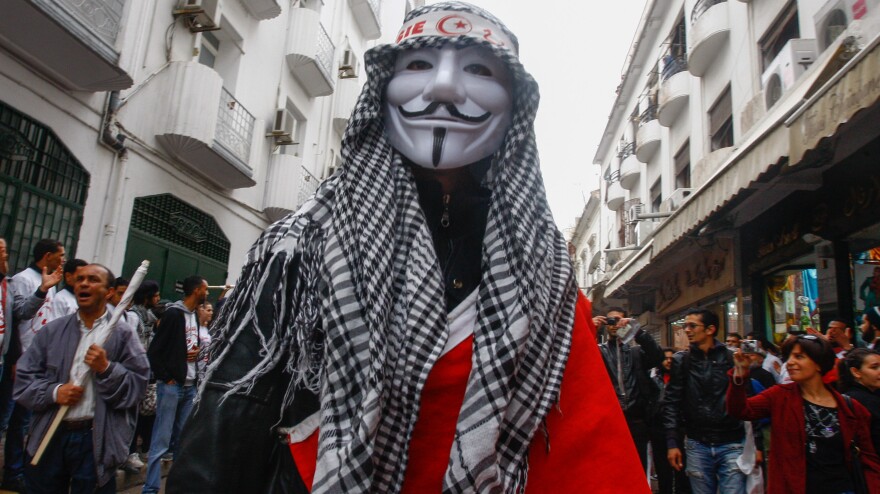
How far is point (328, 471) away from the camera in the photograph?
1.08 meters

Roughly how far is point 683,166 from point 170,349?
A: 40.5ft

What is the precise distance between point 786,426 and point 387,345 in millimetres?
3653

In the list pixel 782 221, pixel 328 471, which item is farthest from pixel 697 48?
pixel 328 471

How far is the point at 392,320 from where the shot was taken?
4.09ft

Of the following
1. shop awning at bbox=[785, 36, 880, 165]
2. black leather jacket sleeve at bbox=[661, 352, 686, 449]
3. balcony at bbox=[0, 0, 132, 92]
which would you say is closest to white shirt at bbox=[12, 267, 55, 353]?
balcony at bbox=[0, 0, 132, 92]

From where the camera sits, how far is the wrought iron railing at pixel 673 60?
1399cm

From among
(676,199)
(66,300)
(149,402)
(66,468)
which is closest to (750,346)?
(149,402)

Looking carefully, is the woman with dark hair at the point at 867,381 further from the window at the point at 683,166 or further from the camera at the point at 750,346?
the window at the point at 683,166

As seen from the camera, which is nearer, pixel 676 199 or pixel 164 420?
pixel 164 420

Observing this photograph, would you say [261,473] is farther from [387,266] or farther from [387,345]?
[387,266]

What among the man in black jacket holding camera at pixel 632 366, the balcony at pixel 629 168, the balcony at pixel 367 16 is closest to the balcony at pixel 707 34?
the balcony at pixel 629 168

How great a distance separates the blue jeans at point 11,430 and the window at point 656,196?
1460 cm

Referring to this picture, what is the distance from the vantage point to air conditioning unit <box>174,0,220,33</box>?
853 centimetres

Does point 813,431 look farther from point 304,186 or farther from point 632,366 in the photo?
point 304,186
